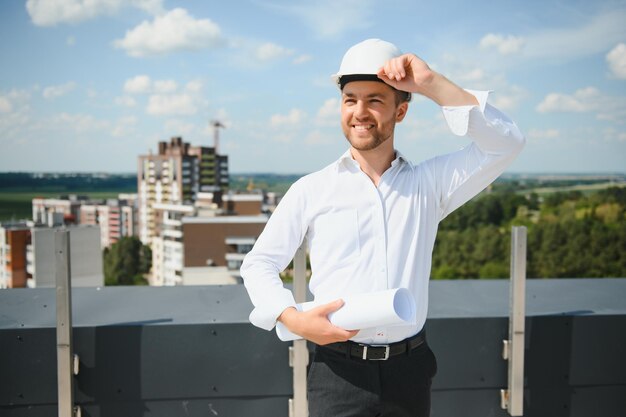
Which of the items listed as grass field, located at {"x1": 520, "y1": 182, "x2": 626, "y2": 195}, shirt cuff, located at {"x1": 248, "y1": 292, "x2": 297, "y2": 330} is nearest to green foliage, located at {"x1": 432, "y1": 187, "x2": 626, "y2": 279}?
grass field, located at {"x1": 520, "y1": 182, "x2": 626, "y2": 195}

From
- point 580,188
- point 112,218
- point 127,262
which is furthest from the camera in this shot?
point 112,218

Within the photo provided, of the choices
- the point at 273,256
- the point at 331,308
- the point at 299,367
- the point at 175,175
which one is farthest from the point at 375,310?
the point at 175,175

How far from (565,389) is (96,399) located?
183 centimetres

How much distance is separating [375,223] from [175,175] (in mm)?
80705

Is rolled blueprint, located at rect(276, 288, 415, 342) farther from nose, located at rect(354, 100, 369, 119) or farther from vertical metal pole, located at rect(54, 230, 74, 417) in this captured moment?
vertical metal pole, located at rect(54, 230, 74, 417)

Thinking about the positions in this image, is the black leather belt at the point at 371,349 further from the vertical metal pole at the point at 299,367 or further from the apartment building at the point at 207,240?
the apartment building at the point at 207,240

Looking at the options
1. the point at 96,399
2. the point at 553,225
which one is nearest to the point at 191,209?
the point at 553,225

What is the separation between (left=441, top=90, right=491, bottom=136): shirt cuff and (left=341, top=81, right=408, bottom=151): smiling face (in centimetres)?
15

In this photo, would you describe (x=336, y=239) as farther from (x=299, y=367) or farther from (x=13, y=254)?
(x=13, y=254)

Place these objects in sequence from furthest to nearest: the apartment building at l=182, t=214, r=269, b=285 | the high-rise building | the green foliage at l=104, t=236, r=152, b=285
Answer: the high-rise building
the green foliage at l=104, t=236, r=152, b=285
the apartment building at l=182, t=214, r=269, b=285

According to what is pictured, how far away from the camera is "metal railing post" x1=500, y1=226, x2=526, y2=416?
2146 mm

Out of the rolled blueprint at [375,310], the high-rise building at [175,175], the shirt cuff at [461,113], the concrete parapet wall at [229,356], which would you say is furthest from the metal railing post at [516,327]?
the high-rise building at [175,175]

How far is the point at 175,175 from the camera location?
79.6 meters

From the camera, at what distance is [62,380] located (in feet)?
6.61
